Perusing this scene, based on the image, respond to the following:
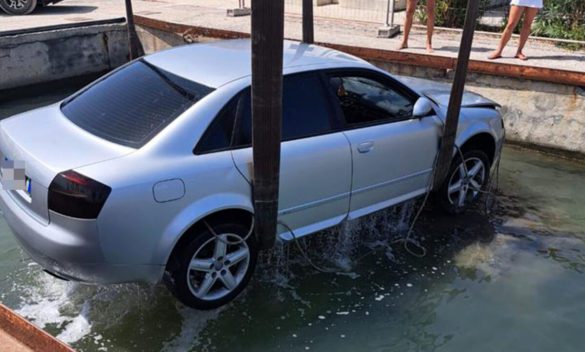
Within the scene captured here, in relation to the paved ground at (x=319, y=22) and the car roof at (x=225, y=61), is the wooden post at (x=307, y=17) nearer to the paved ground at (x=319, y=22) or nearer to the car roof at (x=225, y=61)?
the car roof at (x=225, y=61)

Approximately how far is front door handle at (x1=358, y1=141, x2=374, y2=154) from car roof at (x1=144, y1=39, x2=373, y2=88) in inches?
25.0

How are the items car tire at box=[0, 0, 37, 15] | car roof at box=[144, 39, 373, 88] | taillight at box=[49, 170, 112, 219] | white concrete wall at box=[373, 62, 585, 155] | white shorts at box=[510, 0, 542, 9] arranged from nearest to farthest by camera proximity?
taillight at box=[49, 170, 112, 219]
car roof at box=[144, 39, 373, 88]
white concrete wall at box=[373, 62, 585, 155]
white shorts at box=[510, 0, 542, 9]
car tire at box=[0, 0, 37, 15]

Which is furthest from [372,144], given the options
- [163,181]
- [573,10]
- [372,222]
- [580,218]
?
[573,10]

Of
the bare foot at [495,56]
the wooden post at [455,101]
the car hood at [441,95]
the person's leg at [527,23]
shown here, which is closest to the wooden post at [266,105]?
the wooden post at [455,101]

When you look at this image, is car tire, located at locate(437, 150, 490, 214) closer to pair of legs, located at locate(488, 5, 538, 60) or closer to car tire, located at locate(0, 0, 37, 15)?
pair of legs, located at locate(488, 5, 538, 60)

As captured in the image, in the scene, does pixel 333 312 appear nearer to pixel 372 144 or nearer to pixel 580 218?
pixel 372 144

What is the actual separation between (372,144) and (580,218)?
264cm

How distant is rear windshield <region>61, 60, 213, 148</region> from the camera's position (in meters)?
3.66

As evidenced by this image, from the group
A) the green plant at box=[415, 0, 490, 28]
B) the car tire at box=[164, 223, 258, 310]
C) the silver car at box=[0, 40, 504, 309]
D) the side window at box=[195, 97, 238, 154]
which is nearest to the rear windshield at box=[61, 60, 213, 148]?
the silver car at box=[0, 40, 504, 309]

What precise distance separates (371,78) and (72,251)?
2630 mm

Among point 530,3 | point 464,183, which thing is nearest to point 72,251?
point 464,183

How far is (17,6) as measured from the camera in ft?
40.5

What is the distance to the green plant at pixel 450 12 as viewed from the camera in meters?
10.2

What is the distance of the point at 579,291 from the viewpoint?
14.8ft
